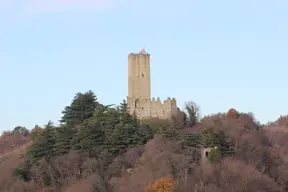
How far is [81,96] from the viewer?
54.9 meters

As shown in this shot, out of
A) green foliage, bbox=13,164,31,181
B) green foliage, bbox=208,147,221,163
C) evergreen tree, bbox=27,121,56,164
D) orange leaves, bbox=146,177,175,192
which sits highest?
evergreen tree, bbox=27,121,56,164

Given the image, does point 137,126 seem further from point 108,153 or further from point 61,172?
point 61,172

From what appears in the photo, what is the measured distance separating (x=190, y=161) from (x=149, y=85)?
12544 millimetres

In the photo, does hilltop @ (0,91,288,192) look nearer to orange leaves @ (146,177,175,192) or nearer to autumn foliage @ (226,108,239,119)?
orange leaves @ (146,177,175,192)

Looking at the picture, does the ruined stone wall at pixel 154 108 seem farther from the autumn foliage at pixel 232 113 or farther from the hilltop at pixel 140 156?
the autumn foliage at pixel 232 113

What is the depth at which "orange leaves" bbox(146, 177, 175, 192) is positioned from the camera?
136 feet

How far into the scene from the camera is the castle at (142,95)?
177ft

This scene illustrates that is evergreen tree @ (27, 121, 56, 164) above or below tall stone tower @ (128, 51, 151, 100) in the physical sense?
below

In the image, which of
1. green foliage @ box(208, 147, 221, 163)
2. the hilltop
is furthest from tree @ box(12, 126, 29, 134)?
green foliage @ box(208, 147, 221, 163)

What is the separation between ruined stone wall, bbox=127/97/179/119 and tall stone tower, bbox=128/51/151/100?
0.76m

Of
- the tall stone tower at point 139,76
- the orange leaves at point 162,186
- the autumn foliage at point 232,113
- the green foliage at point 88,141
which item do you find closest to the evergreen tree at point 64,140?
the green foliage at point 88,141

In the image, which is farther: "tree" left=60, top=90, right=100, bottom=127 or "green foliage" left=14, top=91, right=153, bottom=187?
"tree" left=60, top=90, right=100, bottom=127

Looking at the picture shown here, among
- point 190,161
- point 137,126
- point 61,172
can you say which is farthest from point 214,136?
point 61,172

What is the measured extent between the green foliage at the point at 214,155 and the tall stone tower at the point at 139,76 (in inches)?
467
